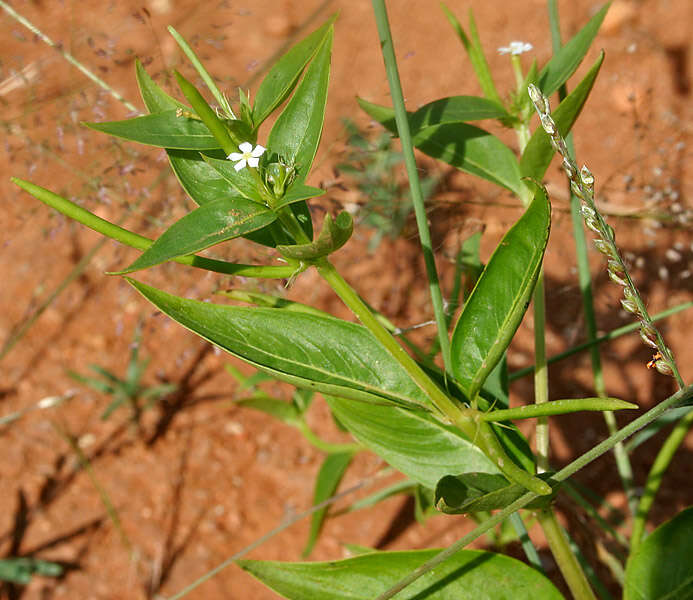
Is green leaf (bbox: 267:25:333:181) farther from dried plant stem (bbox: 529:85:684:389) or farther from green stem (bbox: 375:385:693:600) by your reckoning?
green stem (bbox: 375:385:693:600)

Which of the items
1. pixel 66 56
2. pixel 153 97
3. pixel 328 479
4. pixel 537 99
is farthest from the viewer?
pixel 328 479

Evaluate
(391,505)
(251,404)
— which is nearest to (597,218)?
(251,404)

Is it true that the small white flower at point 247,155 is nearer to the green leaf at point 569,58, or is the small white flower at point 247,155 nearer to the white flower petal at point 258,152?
the white flower petal at point 258,152

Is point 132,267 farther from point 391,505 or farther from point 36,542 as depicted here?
point 36,542

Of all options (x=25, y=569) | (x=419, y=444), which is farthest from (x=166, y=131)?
(x=25, y=569)

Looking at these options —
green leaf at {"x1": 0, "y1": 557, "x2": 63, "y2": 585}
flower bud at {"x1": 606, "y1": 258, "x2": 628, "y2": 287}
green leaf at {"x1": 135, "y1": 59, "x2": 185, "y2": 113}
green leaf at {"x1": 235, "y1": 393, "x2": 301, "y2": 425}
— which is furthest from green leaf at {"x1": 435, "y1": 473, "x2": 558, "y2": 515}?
green leaf at {"x1": 0, "y1": 557, "x2": 63, "y2": 585}

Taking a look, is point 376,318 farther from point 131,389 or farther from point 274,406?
point 131,389
